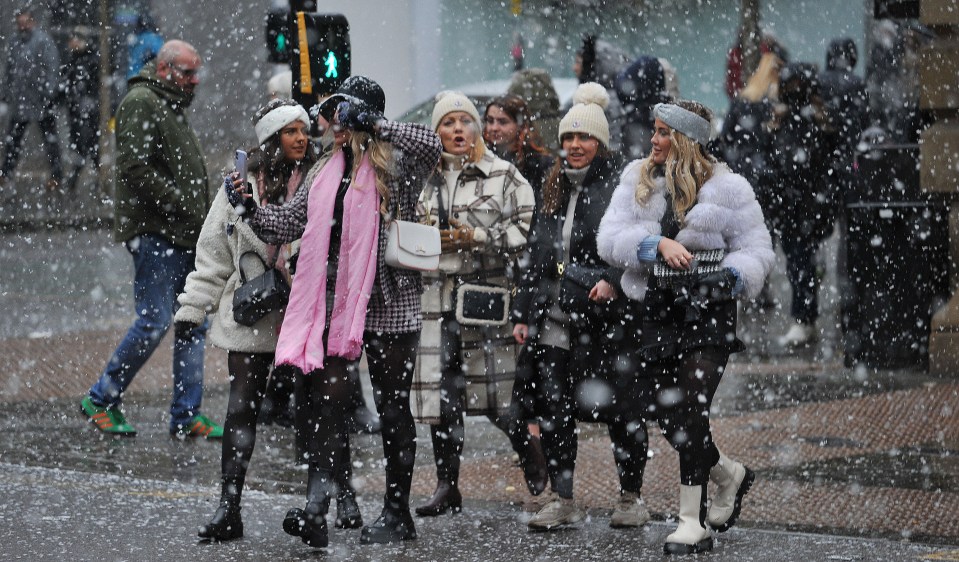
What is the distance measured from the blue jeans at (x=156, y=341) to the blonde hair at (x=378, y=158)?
9.33 ft

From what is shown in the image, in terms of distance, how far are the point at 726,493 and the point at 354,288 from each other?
5.77 ft

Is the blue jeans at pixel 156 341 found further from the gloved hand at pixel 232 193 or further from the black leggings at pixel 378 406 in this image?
the gloved hand at pixel 232 193

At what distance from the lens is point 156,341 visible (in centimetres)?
949

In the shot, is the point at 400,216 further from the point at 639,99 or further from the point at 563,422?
the point at 639,99

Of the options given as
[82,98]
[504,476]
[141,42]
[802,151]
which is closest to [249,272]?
[504,476]

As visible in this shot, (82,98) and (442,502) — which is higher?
(82,98)

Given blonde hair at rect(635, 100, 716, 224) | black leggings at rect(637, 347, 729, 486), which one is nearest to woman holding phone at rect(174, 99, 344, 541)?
blonde hair at rect(635, 100, 716, 224)

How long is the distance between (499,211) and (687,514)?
188 centimetres

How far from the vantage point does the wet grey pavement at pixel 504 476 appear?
22.3ft

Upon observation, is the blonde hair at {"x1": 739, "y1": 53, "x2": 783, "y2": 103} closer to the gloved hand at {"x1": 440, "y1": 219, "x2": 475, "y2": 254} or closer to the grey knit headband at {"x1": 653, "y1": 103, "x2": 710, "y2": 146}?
the gloved hand at {"x1": 440, "y1": 219, "x2": 475, "y2": 254}

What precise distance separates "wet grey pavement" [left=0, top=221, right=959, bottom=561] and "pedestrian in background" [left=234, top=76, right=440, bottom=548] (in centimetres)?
37

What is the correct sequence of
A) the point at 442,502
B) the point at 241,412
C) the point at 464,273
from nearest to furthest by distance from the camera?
the point at 241,412, the point at 442,502, the point at 464,273

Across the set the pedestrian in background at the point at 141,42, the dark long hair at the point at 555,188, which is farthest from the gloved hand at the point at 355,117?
the pedestrian in background at the point at 141,42

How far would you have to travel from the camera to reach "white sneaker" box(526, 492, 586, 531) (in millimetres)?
7148
